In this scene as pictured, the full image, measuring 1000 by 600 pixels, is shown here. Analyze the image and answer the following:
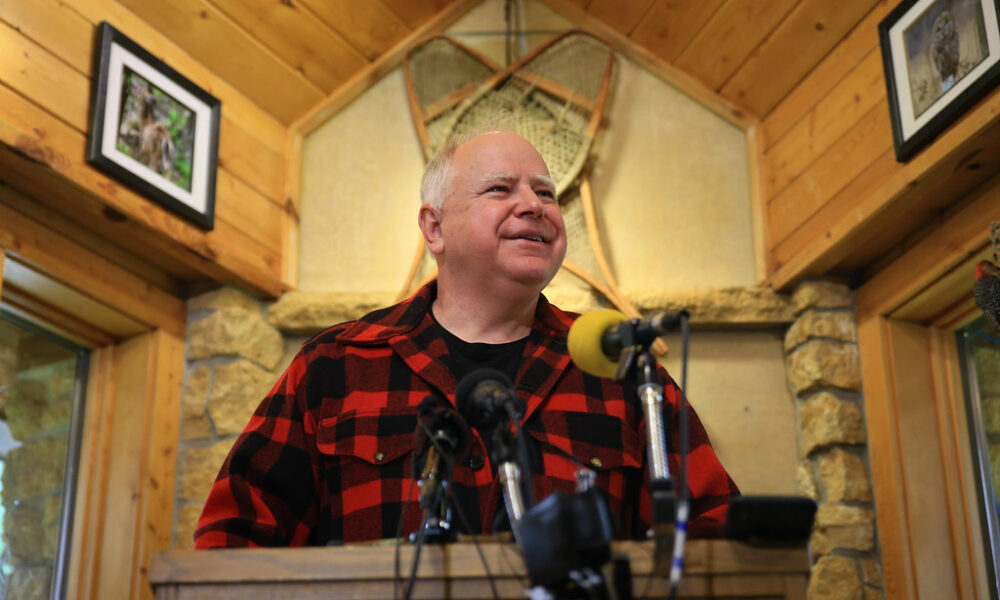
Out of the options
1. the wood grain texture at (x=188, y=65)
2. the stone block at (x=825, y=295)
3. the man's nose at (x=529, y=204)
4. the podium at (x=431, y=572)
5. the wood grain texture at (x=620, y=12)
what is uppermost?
the wood grain texture at (x=620, y=12)

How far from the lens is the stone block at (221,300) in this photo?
322 centimetres

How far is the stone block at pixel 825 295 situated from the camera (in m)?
3.09

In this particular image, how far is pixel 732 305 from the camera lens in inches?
128

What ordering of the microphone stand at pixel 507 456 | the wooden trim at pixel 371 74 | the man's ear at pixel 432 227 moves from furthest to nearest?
the wooden trim at pixel 371 74 → the man's ear at pixel 432 227 → the microphone stand at pixel 507 456

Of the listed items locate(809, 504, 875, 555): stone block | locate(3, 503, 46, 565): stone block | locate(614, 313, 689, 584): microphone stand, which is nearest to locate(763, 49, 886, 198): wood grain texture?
locate(809, 504, 875, 555): stone block

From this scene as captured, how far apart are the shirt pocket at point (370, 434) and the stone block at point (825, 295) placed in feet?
5.26

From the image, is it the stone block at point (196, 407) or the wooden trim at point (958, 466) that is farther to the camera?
the stone block at point (196, 407)

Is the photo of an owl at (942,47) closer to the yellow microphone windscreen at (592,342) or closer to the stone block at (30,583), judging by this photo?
the yellow microphone windscreen at (592,342)

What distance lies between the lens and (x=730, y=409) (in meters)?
3.25

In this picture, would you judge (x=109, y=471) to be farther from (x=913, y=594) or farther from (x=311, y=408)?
(x=913, y=594)

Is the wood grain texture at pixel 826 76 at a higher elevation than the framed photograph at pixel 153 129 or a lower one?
higher

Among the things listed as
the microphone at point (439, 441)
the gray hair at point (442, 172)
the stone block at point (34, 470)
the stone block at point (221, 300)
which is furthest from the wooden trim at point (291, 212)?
the microphone at point (439, 441)

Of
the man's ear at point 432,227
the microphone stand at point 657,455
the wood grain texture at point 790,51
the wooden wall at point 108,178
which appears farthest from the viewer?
the wood grain texture at point 790,51

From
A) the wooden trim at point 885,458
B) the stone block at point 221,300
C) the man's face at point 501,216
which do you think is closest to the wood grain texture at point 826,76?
the wooden trim at point 885,458
